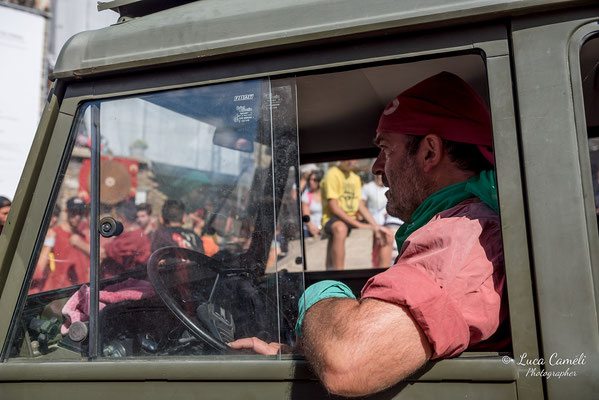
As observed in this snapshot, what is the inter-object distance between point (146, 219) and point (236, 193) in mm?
267

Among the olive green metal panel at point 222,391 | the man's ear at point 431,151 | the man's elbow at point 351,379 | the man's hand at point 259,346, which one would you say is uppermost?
the man's ear at point 431,151

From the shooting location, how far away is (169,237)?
5.12ft

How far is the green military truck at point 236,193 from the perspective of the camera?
40.1 inches

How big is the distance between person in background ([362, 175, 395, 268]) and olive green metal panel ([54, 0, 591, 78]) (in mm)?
3423

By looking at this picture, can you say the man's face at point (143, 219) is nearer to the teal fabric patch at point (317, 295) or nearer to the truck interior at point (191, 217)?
the truck interior at point (191, 217)

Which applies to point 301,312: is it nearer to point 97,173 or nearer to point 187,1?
point 97,173

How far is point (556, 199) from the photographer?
3.34ft

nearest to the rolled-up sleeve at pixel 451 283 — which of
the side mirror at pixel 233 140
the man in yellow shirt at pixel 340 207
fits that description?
the side mirror at pixel 233 140

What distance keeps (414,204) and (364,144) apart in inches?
50.6

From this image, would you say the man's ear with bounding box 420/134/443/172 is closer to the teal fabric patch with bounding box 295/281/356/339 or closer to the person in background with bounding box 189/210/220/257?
the teal fabric patch with bounding box 295/281/356/339

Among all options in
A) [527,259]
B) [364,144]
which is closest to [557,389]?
[527,259]

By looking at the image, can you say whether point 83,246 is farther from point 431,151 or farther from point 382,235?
point 382,235

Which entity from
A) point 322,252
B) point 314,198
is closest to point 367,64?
point 322,252

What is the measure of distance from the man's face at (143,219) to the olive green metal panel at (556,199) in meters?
0.95
